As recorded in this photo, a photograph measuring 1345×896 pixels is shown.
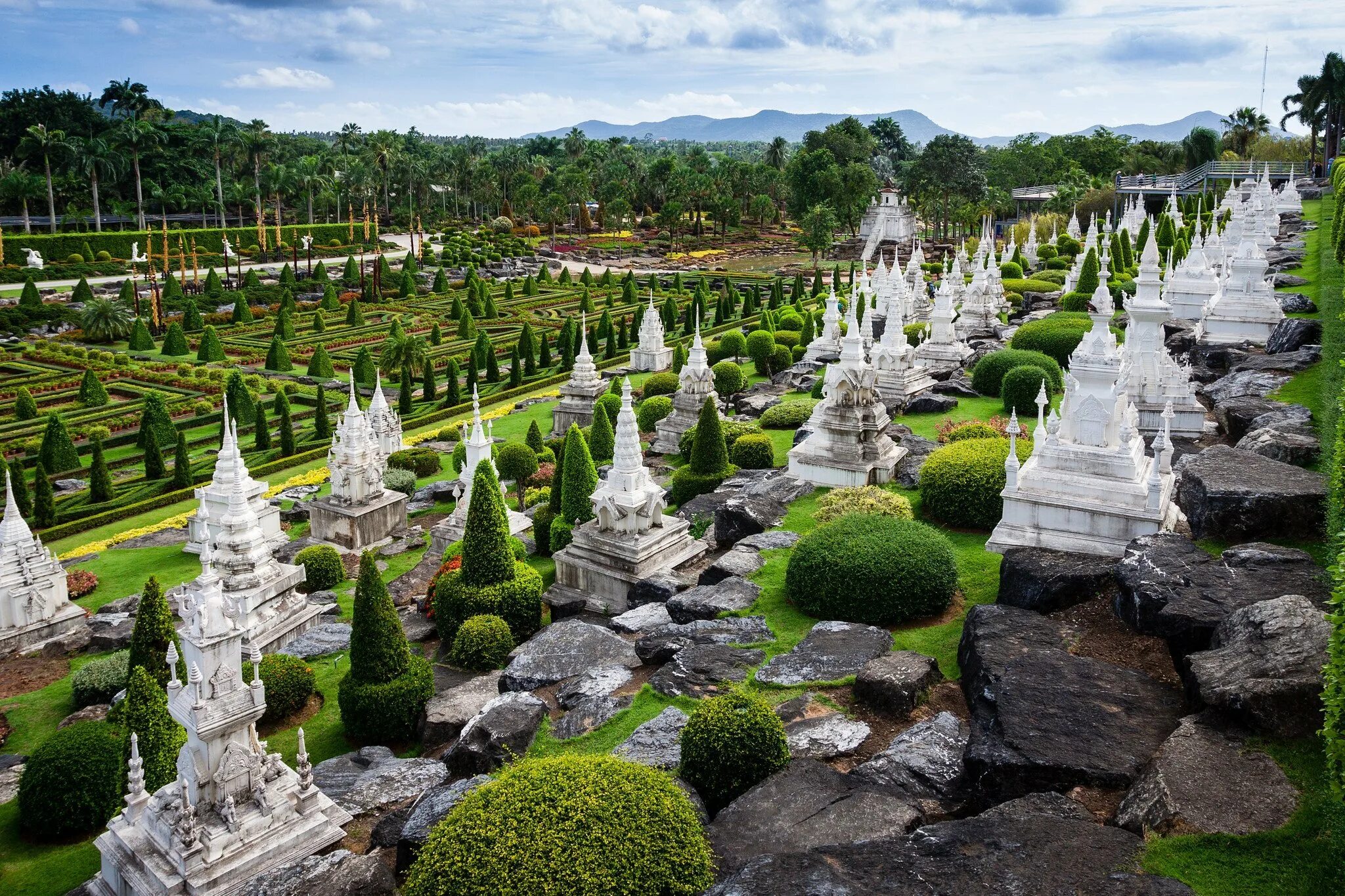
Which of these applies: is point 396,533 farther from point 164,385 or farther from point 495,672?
point 164,385

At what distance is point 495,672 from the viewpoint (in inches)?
675

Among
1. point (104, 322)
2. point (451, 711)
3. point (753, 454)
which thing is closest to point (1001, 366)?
point (753, 454)

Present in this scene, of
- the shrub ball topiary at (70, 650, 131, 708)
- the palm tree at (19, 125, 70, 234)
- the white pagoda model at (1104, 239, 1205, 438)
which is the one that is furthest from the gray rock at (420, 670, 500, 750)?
the palm tree at (19, 125, 70, 234)

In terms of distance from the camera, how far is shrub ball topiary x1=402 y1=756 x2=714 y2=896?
8.60m

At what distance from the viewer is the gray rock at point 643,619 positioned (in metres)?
17.3

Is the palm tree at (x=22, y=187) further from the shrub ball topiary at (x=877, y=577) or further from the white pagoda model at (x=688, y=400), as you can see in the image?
the shrub ball topiary at (x=877, y=577)

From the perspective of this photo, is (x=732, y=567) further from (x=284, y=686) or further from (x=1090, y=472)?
(x=284, y=686)

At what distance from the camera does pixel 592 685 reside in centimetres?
1473

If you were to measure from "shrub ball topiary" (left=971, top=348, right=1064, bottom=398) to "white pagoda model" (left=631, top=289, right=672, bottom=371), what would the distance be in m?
17.5

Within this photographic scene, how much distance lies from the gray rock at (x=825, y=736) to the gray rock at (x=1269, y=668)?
12.2 feet

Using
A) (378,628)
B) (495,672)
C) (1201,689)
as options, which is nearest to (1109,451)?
(1201,689)

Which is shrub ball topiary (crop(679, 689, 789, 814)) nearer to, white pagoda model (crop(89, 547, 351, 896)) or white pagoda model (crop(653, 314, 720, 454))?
white pagoda model (crop(89, 547, 351, 896))

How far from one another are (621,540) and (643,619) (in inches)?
96.4

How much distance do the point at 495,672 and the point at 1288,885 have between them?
12.1m
